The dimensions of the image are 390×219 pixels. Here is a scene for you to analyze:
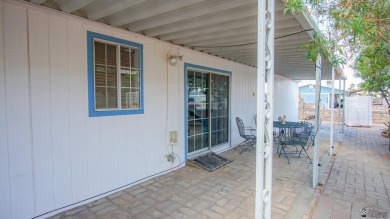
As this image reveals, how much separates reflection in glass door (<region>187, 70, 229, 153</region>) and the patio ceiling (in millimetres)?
1136

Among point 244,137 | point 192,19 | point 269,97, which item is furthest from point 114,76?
point 244,137

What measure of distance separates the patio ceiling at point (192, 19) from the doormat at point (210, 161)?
232cm

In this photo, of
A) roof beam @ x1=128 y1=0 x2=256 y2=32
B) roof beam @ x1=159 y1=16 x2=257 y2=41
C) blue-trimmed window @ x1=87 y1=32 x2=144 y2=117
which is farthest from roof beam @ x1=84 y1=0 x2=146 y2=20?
roof beam @ x1=159 y1=16 x2=257 y2=41

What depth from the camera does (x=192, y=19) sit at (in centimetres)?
291

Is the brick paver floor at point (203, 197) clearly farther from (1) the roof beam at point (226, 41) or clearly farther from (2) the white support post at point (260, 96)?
(1) the roof beam at point (226, 41)

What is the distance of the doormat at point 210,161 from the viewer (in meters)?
4.23

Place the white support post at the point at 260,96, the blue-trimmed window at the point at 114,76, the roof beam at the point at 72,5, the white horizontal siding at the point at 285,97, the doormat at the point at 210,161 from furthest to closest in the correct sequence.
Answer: the white horizontal siding at the point at 285,97 < the doormat at the point at 210,161 < the blue-trimmed window at the point at 114,76 < the roof beam at the point at 72,5 < the white support post at the point at 260,96

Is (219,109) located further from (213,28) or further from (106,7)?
(106,7)

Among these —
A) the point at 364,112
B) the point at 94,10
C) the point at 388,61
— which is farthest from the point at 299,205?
the point at 364,112

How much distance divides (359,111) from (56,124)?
13583mm

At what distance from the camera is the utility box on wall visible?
37.2ft

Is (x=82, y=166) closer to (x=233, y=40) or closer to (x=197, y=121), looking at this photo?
(x=197, y=121)

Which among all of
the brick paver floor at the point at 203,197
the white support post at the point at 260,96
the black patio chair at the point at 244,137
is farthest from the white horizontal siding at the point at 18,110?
the black patio chair at the point at 244,137

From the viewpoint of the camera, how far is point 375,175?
3928 millimetres
